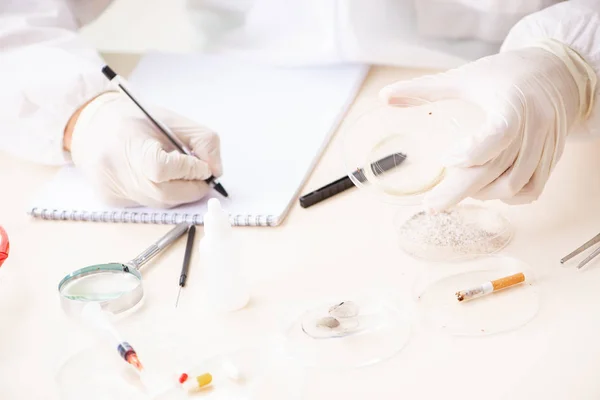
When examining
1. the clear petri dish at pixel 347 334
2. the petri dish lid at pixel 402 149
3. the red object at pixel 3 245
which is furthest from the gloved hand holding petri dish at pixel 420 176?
the red object at pixel 3 245

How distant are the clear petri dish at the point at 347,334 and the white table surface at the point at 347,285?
0.02 meters

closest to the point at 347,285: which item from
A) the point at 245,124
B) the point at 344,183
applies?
the point at 344,183

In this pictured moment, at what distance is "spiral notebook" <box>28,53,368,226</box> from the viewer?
115 cm

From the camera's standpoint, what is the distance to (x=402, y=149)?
109 centimetres

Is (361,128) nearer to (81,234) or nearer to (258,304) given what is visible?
(258,304)

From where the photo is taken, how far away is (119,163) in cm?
114

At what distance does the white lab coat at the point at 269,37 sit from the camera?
4.09 feet

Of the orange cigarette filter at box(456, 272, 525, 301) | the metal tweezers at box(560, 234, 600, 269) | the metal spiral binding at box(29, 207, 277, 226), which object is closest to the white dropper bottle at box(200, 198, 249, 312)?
the metal spiral binding at box(29, 207, 277, 226)

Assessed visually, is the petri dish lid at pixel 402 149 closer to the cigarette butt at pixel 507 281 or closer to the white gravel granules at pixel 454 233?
the white gravel granules at pixel 454 233

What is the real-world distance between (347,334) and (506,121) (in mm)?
305

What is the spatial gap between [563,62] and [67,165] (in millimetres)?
747

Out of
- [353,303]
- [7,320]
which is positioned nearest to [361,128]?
[353,303]

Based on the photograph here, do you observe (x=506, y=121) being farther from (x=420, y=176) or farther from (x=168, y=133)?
(x=168, y=133)

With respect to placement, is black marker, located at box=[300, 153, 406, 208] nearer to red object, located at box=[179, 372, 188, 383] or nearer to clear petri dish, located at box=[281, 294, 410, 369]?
clear petri dish, located at box=[281, 294, 410, 369]
